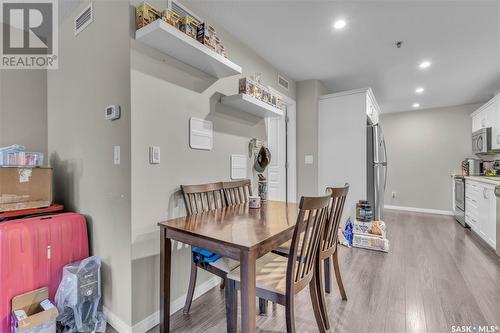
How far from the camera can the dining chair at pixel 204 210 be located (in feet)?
4.96

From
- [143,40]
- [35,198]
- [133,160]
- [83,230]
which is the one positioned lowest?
[83,230]

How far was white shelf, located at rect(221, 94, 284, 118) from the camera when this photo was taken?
2.29 meters

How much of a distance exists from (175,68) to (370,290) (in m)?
2.59

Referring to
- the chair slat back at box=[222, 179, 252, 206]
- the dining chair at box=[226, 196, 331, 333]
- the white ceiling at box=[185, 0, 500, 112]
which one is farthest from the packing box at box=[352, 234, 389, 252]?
the white ceiling at box=[185, 0, 500, 112]

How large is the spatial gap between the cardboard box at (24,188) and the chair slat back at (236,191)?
57.6 inches

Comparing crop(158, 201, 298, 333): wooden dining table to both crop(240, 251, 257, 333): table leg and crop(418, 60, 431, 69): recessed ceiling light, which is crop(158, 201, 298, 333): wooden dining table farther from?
crop(418, 60, 431, 69): recessed ceiling light

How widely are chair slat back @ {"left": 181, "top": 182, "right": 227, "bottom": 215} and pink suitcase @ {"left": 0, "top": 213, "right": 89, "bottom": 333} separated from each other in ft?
2.86

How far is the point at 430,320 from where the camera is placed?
1.70 m

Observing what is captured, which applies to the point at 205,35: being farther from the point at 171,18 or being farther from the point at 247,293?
the point at 247,293

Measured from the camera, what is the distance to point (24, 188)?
5.88 feet

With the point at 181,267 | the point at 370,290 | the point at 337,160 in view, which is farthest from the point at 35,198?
the point at 337,160

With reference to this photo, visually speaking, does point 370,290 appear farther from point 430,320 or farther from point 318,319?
point 318,319

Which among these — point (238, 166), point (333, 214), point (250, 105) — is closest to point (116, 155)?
point (238, 166)

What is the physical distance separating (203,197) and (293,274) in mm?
1120
